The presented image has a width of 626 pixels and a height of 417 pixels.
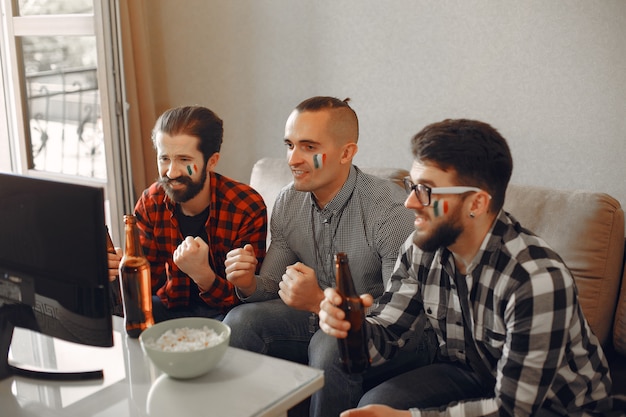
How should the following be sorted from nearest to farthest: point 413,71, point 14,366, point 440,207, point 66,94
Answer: point 14,366, point 440,207, point 413,71, point 66,94

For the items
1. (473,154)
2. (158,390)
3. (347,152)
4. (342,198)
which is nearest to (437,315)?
(473,154)

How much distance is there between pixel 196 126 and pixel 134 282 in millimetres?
815

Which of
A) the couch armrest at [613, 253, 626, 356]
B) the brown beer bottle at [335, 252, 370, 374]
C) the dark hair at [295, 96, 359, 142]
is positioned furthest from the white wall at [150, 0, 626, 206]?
the brown beer bottle at [335, 252, 370, 374]

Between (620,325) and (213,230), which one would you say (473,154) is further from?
(213,230)

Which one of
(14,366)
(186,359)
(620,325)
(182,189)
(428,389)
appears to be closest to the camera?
(186,359)

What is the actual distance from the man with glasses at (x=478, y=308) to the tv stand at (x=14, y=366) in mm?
543

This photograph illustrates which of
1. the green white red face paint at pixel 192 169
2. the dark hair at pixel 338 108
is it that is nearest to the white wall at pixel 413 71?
the dark hair at pixel 338 108

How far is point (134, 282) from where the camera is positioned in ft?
5.70

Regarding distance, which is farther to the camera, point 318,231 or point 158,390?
point 318,231

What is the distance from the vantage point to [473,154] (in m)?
1.72

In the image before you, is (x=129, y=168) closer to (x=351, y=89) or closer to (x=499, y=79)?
(x=351, y=89)

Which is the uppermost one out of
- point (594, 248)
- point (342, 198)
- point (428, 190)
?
point (428, 190)

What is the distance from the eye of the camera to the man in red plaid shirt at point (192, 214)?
2.41 m

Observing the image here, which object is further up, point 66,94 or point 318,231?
point 66,94
